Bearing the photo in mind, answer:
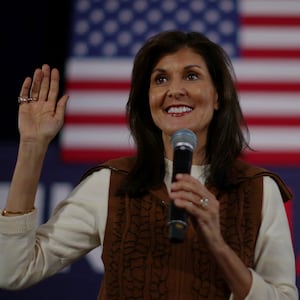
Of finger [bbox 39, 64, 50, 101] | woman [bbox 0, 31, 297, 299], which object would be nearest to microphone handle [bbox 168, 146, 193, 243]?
woman [bbox 0, 31, 297, 299]

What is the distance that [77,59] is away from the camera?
2494 mm

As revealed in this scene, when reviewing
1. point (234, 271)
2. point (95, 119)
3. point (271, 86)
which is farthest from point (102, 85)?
point (234, 271)

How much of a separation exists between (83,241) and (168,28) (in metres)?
1.39

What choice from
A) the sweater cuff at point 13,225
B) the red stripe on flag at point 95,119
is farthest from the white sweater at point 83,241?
the red stripe on flag at point 95,119

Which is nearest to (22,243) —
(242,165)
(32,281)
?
(32,281)

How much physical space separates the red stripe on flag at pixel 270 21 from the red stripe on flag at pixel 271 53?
106mm

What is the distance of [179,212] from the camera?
976 mm

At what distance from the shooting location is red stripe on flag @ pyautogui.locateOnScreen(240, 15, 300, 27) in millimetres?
2533

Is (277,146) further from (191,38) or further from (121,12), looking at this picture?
(191,38)

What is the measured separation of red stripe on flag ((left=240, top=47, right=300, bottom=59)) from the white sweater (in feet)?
4.02

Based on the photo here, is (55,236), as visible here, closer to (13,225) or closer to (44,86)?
(13,225)

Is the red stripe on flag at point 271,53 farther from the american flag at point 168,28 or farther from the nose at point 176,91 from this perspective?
the nose at point 176,91

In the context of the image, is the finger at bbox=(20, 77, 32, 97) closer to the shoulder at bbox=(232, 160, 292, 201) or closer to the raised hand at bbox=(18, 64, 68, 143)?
the raised hand at bbox=(18, 64, 68, 143)

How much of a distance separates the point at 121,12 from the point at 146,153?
50.7 inches
